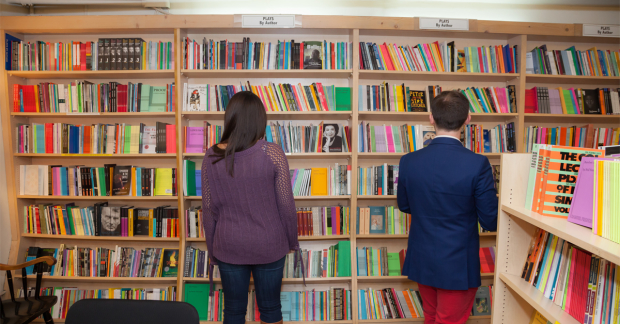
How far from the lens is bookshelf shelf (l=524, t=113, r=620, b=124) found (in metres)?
2.87

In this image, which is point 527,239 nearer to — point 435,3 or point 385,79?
point 385,79

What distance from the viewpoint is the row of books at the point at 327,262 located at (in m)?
2.78

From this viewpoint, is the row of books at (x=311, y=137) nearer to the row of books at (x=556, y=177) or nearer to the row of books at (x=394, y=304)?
the row of books at (x=394, y=304)

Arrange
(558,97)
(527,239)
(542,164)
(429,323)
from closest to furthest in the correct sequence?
(542,164) → (527,239) → (429,323) → (558,97)

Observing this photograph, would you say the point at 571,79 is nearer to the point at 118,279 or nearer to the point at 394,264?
the point at 394,264

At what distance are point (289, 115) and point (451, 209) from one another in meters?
1.70

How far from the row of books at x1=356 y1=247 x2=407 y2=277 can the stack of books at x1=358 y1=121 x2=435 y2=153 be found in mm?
840

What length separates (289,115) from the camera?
2930mm

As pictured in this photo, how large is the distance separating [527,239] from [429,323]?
2.37 ft

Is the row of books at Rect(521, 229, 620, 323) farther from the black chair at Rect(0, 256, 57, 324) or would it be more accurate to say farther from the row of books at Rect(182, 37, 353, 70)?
the black chair at Rect(0, 256, 57, 324)

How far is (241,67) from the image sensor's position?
2791 millimetres

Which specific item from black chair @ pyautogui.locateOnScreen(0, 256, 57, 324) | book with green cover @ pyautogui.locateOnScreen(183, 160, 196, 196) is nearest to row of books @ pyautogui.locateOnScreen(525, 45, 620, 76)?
book with green cover @ pyautogui.locateOnScreen(183, 160, 196, 196)

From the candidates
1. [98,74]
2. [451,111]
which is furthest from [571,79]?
[98,74]

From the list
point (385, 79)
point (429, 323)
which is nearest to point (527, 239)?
point (429, 323)
